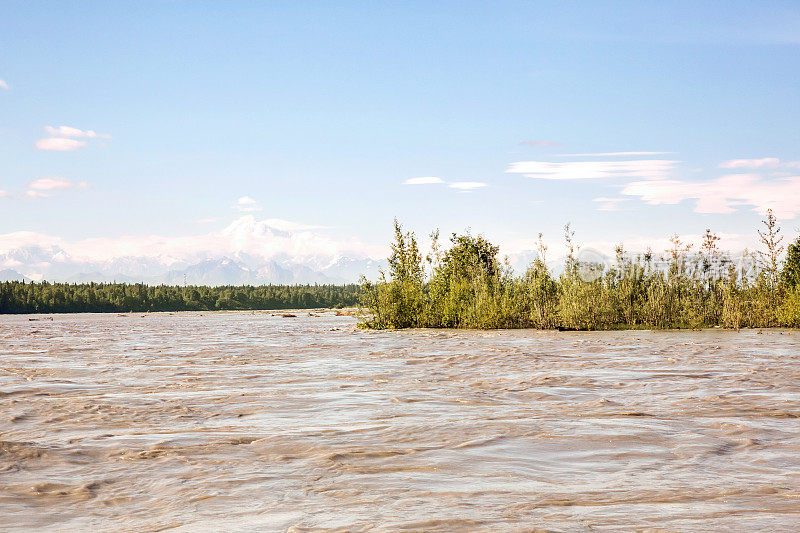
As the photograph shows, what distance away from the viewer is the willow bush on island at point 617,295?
80.7 ft

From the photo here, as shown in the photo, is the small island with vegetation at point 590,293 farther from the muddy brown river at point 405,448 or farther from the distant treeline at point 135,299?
the distant treeline at point 135,299

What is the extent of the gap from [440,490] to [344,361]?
1052cm

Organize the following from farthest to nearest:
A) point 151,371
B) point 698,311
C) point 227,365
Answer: point 698,311 < point 227,365 < point 151,371

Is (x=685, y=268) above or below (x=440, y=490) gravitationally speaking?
above

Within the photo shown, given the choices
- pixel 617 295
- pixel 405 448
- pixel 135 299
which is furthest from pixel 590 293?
pixel 135 299

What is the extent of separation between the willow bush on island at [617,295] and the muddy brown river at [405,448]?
38.0 feet

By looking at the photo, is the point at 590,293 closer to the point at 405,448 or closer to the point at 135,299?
the point at 405,448

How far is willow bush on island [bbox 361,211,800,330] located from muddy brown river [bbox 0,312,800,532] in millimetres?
11574

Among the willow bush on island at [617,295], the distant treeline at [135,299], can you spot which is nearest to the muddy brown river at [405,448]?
the willow bush on island at [617,295]

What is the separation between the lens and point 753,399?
9227 millimetres

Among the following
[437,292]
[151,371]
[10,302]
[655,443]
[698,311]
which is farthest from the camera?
[10,302]

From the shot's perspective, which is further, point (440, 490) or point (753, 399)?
point (753, 399)

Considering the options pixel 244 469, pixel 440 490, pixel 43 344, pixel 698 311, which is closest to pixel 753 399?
pixel 440 490

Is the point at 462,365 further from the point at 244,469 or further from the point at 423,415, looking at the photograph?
the point at 244,469
